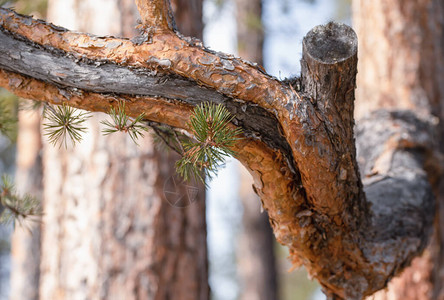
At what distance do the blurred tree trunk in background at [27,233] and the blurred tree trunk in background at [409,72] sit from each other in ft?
10.1

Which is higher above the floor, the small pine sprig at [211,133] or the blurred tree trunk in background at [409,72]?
the blurred tree trunk in background at [409,72]

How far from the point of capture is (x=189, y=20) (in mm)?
2715

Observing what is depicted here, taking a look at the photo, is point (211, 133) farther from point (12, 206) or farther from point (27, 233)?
point (27, 233)

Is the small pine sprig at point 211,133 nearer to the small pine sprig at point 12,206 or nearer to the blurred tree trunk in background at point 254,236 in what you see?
the small pine sprig at point 12,206

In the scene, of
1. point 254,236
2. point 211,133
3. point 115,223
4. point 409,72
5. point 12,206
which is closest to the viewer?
point 211,133

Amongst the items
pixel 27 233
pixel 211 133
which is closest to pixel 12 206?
pixel 211 133

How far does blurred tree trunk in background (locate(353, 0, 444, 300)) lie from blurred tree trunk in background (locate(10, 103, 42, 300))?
3.08 meters

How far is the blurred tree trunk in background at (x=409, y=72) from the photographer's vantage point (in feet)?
9.72

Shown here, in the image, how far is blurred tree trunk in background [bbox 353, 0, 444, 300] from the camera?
117 inches

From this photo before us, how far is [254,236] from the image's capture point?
5801 mm

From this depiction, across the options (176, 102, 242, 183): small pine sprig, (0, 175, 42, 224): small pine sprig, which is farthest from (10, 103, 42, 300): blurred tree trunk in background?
(176, 102, 242, 183): small pine sprig

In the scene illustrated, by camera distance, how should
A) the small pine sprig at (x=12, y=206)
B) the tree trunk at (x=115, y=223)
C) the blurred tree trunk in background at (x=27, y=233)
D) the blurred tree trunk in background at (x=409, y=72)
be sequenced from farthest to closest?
the blurred tree trunk in background at (x=27, y=233), the blurred tree trunk in background at (x=409, y=72), the tree trunk at (x=115, y=223), the small pine sprig at (x=12, y=206)

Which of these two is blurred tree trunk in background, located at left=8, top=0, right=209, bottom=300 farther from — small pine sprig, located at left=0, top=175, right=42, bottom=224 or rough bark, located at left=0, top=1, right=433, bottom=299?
rough bark, located at left=0, top=1, right=433, bottom=299

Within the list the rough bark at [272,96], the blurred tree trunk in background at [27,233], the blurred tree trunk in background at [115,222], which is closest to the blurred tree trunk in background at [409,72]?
the blurred tree trunk in background at [115,222]
